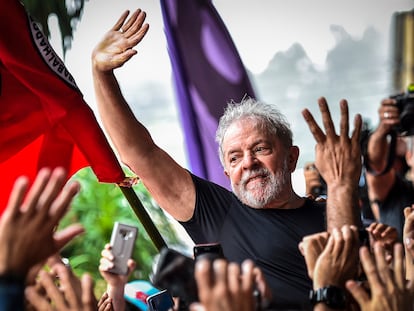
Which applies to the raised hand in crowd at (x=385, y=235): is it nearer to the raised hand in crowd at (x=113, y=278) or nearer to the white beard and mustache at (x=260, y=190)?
the white beard and mustache at (x=260, y=190)

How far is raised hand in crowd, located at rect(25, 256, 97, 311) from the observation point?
3.74 ft

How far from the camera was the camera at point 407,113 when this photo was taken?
274 centimetres

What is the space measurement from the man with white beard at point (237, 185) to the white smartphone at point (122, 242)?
0.64m

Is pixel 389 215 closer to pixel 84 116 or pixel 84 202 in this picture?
pixel 84 116

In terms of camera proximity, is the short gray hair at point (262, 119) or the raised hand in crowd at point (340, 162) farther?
the short gray hair at point (262, 119)

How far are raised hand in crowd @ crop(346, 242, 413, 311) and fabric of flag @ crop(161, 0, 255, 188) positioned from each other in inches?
57.6

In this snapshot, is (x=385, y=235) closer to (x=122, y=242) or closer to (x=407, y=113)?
(x=407, y=113)

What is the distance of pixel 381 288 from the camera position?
1291 mm

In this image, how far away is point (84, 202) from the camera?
11.9 ft

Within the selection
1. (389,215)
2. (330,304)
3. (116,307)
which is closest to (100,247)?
(389,215)

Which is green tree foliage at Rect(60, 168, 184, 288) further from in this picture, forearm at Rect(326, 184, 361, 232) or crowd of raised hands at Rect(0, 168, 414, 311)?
crowd of raised hands at Rect(0, 168, 414, 311)

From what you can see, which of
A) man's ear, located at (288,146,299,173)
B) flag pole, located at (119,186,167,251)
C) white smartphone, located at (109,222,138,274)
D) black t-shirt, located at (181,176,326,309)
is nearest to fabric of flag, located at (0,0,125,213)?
flag pole, located at (119,186,167,251)

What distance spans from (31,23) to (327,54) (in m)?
1.33

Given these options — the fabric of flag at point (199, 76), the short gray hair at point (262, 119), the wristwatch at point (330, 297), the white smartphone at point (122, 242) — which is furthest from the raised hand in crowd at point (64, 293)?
the fabric of flag at point (199, 76)
